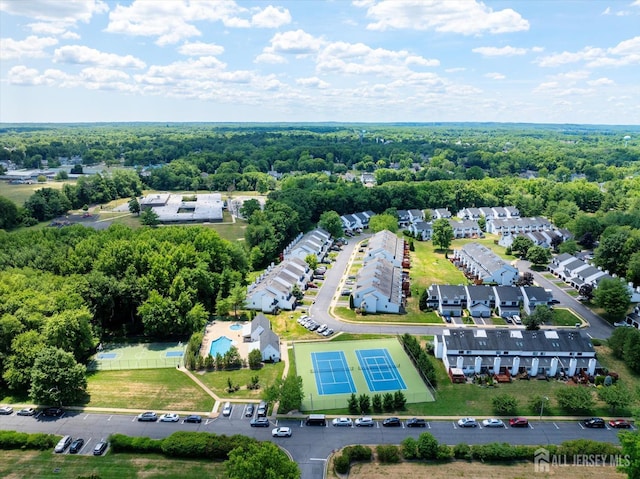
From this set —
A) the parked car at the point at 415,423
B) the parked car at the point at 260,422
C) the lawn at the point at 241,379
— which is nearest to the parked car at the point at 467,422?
the parked car at the point at 415,423

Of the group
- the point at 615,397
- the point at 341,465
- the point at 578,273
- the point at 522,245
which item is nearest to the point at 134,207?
the point at 522,245

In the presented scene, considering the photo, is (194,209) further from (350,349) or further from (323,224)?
(350,349)

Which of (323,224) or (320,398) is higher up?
(323,224)

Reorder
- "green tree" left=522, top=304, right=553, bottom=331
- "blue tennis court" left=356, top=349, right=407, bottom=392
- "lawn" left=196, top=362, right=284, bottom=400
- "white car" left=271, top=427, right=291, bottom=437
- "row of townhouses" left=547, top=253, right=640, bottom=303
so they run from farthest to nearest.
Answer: "row of townhouses" left=547, top=253, right=640, bottom=303 → "green tree" left=522, top=304, right=553, bottom=331 → "blue tennis court" left=356, top=349, right=407, bottom=392 → "lawn" left=196, top=362, right=284, bottom=400 → "white car" left=271, top=427, right=291, bottom=437

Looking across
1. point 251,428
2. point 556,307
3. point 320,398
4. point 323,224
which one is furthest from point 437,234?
point 251,428

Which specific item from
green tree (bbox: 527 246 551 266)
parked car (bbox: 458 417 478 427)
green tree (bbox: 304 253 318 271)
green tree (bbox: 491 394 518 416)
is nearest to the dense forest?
green tree (bbox: 527 246 551 266)

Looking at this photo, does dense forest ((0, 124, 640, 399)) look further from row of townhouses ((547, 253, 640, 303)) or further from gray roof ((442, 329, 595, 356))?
gray roof ((442, 329, 595, 356))
